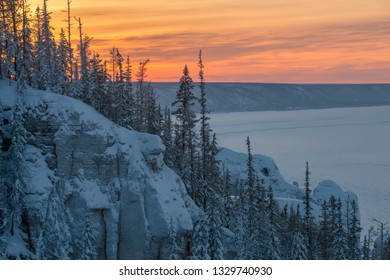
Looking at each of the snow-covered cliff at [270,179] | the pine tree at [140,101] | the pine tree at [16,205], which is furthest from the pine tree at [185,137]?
the snow-covered cliff at [270,179]

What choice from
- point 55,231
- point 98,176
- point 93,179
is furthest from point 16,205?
point 98,176

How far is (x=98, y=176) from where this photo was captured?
35.6 m

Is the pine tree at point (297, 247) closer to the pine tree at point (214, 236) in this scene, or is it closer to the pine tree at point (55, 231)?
the pine tree at point (214, 236)

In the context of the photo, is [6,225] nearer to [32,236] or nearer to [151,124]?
[32,236]

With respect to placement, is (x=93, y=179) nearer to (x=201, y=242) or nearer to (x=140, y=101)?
(x=201, y=242)

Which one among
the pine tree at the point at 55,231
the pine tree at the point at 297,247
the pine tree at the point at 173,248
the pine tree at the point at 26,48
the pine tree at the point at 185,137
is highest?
the pine tree at the point at 26,48

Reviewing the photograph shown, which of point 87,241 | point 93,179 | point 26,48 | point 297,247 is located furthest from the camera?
point 26,48

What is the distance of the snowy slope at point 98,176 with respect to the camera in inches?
1351

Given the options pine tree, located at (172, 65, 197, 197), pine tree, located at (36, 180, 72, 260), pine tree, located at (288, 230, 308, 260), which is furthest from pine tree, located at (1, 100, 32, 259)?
pine tree, located at (288, 230, 308, 260)

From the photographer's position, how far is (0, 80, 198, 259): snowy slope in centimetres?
3431

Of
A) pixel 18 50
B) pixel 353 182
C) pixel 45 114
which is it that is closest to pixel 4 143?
pixel 45 114

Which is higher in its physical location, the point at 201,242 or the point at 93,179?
the point at 93,179

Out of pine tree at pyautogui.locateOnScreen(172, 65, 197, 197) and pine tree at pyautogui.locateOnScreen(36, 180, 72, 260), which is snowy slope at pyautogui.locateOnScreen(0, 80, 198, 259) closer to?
pine tree at pyautogui.locateOnScreen(36, 180, 72, 260)
